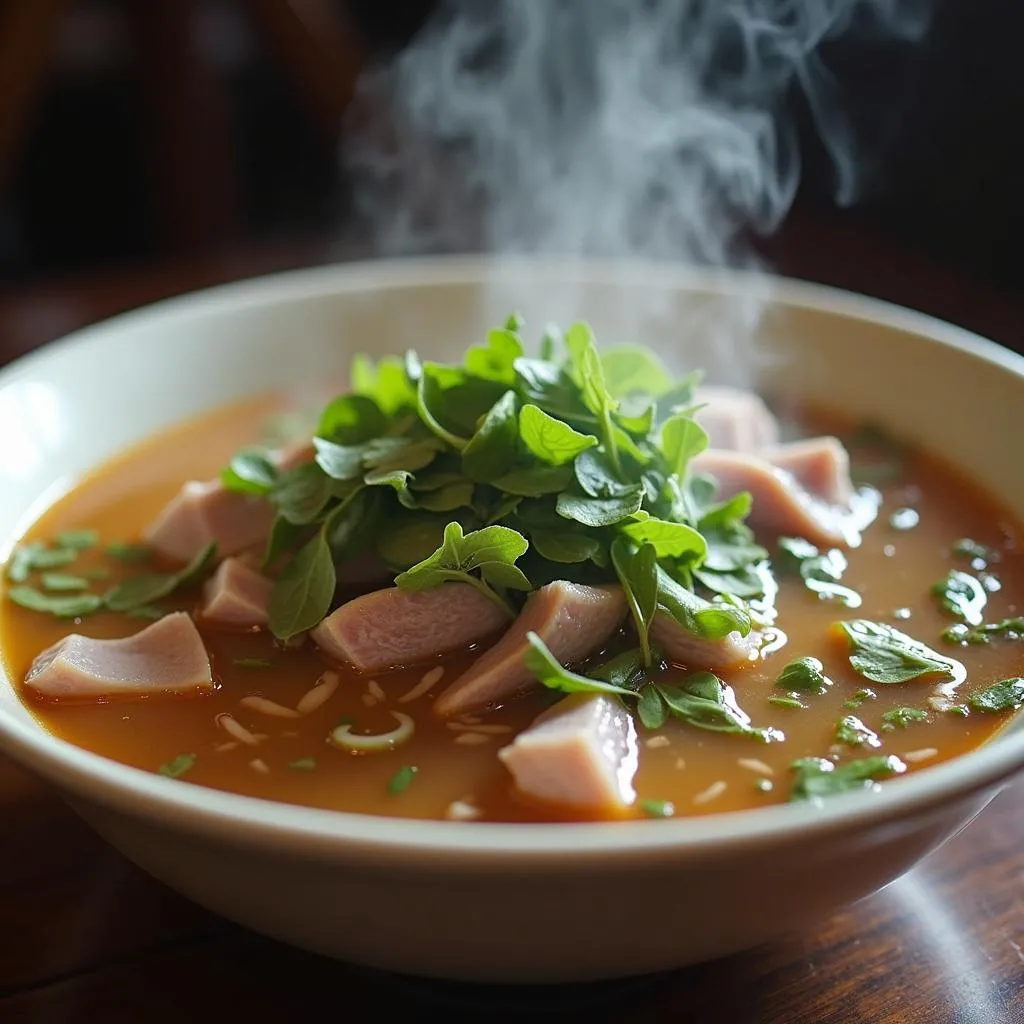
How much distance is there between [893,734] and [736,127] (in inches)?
58.2

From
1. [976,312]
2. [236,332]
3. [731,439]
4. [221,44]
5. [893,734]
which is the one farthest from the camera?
[221,44]

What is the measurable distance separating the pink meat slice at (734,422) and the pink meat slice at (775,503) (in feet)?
0.33

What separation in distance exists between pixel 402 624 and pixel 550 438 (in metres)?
0.29

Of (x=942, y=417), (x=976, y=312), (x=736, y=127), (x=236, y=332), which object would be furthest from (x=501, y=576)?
(x=976, y=312)

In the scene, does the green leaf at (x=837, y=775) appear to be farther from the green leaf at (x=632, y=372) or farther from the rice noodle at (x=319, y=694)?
the green leaf at (x=632, y=372)

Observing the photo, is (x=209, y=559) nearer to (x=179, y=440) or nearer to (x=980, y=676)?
(x=179, y=440)

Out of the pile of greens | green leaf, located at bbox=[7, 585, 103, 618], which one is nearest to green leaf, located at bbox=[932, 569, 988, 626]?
the pile of greens

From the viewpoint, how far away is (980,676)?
4.80 ft

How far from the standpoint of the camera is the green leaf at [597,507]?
4.77 feet

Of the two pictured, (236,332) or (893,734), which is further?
(236,332)

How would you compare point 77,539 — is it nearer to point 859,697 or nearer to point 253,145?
point 859,697

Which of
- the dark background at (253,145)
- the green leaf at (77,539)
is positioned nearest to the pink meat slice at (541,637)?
the green leaf at (77,539)

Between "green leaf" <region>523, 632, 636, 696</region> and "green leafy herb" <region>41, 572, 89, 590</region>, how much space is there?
2.50ft

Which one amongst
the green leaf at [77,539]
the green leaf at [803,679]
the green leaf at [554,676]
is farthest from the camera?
the green leaf at [77,539]
